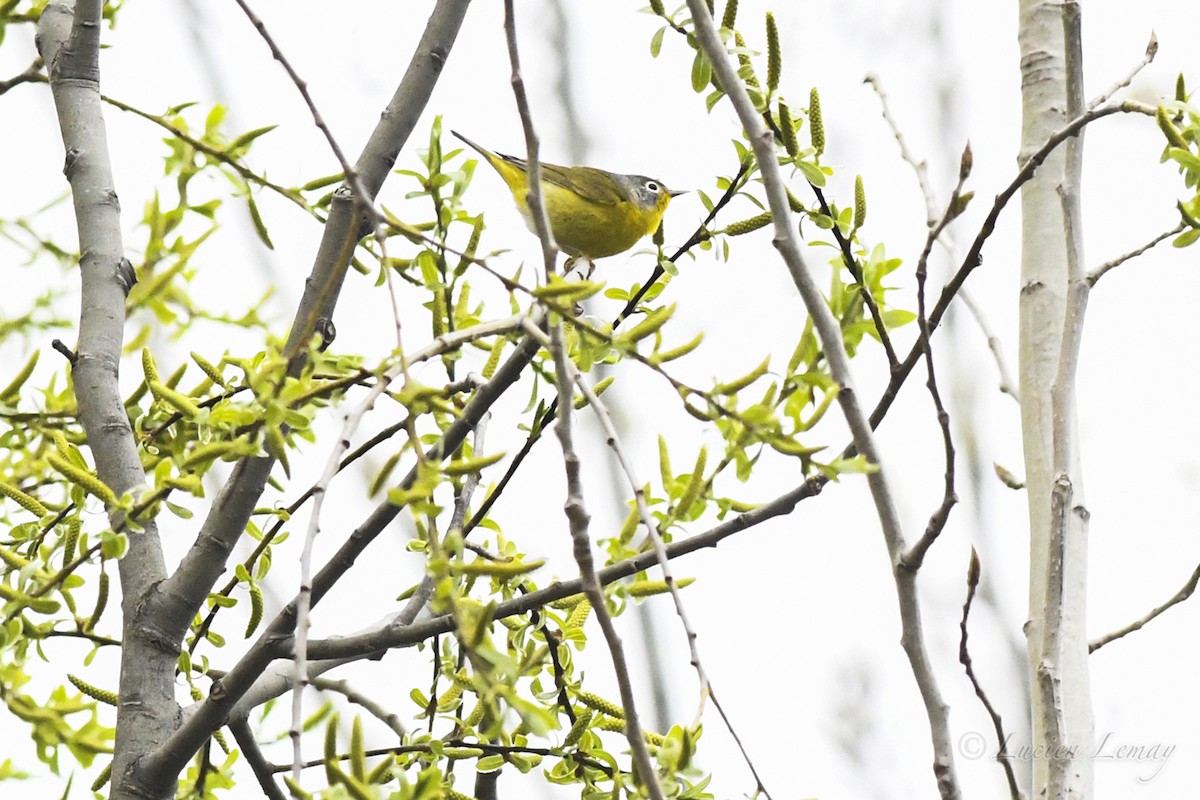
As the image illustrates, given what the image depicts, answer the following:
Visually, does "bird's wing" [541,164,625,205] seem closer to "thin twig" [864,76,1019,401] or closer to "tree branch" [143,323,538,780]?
"thin twig" [864,76,1019,401]

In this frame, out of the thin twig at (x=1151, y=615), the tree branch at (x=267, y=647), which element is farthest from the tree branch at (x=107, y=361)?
the thin twig at (x=1151, y=615)

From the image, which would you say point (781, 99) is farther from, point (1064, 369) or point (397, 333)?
point (397, 333)

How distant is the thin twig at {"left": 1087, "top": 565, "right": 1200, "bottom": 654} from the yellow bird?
107 inches

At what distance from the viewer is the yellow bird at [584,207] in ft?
15.3

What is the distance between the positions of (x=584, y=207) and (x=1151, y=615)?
9.69 ft

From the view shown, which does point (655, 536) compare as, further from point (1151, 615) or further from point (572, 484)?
point (1151, 615)

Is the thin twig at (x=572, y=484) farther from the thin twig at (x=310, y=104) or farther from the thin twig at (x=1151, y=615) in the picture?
the thin twig at (x=1151, y=615)

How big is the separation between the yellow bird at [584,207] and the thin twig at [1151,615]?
2.72m

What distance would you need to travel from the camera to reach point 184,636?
2006 millimetres

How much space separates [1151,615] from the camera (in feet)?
7.23

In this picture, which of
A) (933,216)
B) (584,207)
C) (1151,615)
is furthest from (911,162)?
(584,207)

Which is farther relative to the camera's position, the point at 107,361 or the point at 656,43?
the point at 107,361

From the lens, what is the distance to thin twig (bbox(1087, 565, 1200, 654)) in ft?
7.18

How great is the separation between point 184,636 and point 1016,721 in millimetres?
7445
